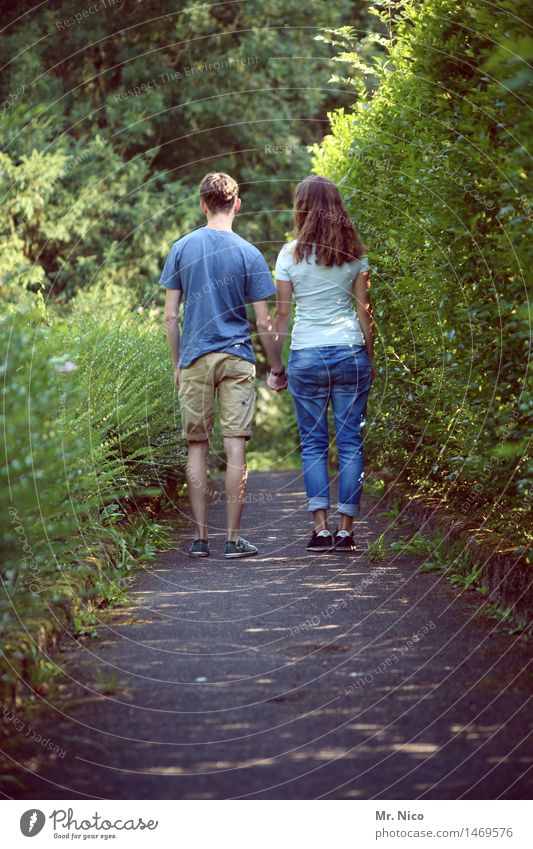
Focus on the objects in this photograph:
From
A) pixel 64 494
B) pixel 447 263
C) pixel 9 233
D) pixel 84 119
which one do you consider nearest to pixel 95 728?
pixel 64 494

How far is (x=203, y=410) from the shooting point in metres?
6.63

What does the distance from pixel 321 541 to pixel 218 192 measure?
84.8 inches

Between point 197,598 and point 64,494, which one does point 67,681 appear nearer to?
point 64,494

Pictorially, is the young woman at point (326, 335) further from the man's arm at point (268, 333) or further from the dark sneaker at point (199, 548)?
the dark sneaker at point (199, 548)

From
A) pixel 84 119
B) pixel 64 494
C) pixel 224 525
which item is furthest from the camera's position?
pixel 84 119

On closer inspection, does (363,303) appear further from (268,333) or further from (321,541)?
(321,541)

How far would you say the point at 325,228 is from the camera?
6.39 m

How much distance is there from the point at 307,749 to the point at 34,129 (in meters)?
17.7

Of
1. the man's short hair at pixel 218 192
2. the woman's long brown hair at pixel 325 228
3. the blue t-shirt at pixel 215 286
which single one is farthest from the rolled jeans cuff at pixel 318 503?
the man's short hair at pixel 218 192

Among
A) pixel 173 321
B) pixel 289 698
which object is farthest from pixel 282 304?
pixel 289 698

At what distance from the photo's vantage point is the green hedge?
413 cm

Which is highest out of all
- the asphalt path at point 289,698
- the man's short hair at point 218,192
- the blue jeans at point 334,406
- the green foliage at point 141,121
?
the green foliage at point 141,121

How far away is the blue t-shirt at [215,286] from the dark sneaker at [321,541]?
114 centimetres

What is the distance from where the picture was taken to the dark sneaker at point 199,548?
657 cm
